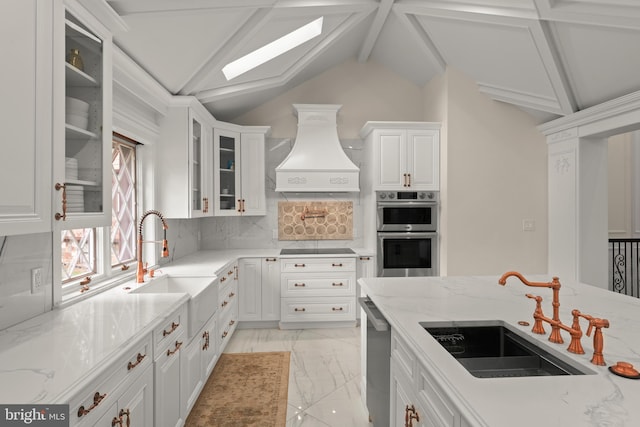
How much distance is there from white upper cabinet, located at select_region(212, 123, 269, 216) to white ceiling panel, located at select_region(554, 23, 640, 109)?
2947 millimetres

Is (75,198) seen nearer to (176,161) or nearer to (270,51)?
(176,161)

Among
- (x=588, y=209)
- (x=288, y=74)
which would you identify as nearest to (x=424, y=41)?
(x=288, y=74)

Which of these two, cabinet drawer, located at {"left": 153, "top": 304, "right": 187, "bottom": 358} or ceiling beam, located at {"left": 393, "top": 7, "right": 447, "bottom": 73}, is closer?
cabinet drawer, located at {"left": 153, "top": 304, "right": 187, "bottom": 358}

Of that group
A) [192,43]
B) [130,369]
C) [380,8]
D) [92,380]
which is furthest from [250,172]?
[92,380]

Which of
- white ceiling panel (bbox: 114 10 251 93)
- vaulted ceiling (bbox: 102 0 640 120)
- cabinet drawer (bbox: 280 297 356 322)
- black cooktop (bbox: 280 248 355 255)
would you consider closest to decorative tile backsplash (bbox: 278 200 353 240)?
black cooktop (bbox: 280 248 355 255)

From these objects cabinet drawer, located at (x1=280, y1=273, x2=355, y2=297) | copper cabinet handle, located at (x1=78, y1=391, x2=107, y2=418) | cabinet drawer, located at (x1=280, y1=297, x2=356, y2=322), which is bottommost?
cabinet drawer, located at (x1=280, y1=297, x2=356, y2=322)

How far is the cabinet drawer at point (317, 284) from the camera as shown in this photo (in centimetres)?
388

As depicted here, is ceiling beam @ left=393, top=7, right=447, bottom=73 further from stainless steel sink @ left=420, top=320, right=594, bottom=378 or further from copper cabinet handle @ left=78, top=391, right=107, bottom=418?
copper cabinet handle @ left=78, top=391, right=107, bottom=418

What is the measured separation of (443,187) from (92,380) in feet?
11.7

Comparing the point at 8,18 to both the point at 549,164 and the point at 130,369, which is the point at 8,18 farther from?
the point at 549,164

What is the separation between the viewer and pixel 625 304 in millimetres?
1658

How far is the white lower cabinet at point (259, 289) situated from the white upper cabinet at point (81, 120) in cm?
223

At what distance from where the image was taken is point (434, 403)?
1084 millimetres

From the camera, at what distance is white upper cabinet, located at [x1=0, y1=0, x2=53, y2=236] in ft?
3.75
